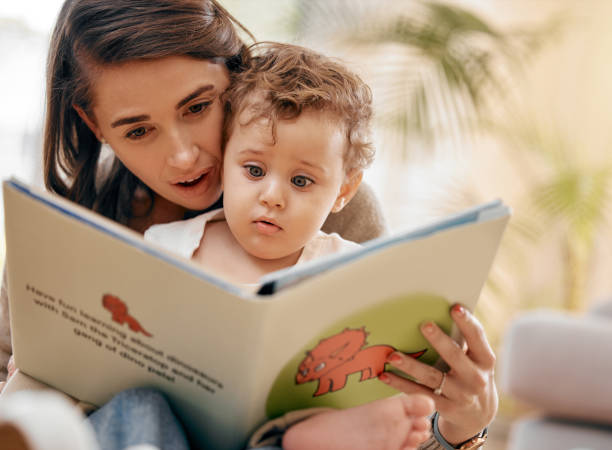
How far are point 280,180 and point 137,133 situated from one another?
247 mm

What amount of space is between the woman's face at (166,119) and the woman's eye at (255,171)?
9cm

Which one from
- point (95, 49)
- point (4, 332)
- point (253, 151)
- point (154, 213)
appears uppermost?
point (95, 49)

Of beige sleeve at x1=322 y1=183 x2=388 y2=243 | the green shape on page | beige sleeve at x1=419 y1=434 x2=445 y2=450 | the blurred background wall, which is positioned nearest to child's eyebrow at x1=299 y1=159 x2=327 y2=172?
beige sleeve at x1=322 y1=183 x2=388 y2=243

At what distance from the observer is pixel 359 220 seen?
4.06ft

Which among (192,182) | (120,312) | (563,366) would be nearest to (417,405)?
(563,366)

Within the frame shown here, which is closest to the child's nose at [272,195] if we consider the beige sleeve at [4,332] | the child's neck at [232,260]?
the child's neck at [232,260]

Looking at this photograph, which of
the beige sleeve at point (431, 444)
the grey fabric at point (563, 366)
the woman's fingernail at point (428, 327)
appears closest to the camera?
the grey fabric at point (563, 366)

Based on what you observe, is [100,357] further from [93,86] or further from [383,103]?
[383,103]

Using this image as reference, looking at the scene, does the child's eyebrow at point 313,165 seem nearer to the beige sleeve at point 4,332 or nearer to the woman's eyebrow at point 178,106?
the woman's eyebrow at point 178,106

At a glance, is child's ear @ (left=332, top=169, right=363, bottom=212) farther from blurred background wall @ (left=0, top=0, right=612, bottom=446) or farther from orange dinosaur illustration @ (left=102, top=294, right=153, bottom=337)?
blurred background wall @ (left=0, top=0, right=612, bottom=446)

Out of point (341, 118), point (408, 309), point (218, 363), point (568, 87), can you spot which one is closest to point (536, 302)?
point (568, 87)

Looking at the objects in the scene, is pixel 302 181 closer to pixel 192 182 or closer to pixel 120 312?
pixel 192 182

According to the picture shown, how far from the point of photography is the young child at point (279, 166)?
1.02 m

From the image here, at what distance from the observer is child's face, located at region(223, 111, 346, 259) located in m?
1.02
